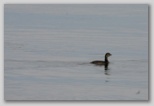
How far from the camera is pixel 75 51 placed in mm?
35406

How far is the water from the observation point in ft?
116

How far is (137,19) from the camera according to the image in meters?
35.4

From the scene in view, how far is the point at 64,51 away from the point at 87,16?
→ 457mm

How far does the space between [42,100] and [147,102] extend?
3.75 feet

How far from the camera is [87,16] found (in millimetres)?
35406

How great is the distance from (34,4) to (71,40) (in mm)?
563

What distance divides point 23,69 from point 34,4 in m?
0.72

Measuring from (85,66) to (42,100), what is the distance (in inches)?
23.6

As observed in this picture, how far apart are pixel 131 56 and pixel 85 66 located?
1.68ft

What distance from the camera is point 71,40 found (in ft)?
116

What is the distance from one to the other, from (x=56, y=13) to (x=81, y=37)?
1.24 ft

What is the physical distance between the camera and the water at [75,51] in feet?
116

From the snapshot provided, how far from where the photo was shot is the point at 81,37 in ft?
116

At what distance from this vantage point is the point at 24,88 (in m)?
35.3
